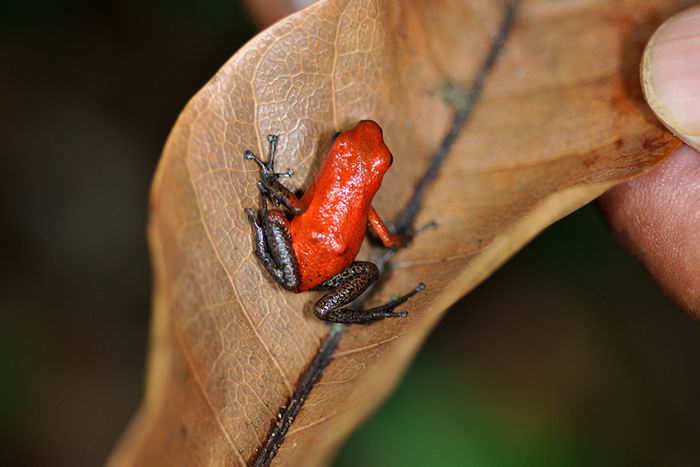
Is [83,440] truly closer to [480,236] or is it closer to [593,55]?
[480,236]

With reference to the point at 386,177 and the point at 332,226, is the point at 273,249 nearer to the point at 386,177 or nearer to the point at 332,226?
the point at 332,226

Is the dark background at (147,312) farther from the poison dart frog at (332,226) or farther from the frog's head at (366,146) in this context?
the frog's head at (366,146)

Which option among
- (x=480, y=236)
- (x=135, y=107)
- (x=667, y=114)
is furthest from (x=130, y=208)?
(x=667, y=114)

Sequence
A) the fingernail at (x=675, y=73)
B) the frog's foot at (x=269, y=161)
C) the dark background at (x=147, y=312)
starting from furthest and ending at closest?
1. the dark background at (x=147, y=312)
2. the fingernail at (x=675, y=73)
3. the frog's foot at (x=269, y=161)

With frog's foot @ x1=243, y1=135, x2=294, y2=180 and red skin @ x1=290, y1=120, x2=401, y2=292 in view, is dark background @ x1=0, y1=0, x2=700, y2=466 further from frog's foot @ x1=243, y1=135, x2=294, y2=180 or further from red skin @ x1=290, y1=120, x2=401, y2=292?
frog's foot @ x1=243, y1=135, x2=294, y2=180

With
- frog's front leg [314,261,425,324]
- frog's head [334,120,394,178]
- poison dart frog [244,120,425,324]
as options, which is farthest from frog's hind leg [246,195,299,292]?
frog's head [334,120,394,178]

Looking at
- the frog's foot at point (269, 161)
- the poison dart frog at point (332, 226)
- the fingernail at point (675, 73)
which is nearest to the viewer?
the frog's foot at point (269, 161)

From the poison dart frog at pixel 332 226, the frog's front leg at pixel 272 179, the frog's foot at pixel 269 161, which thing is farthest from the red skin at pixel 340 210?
the frog's foot at pixel 269 161
